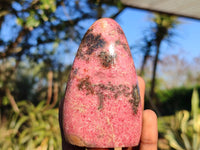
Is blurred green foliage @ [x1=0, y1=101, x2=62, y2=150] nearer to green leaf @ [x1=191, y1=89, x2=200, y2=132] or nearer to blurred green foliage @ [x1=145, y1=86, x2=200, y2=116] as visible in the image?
green leaf @ [x1=191, y1=89, x2=200, y2=132]

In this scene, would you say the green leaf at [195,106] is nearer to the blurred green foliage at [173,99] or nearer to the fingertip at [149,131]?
the fingertip at [149,131]

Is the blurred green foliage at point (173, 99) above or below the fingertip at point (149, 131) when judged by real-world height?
below

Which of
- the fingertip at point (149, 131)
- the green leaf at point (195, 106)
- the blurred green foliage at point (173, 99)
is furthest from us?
the blurred green foliage at point (173, 99)

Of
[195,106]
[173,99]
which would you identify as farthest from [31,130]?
[173,99]

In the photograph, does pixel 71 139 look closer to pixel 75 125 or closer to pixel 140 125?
pixel 75 125

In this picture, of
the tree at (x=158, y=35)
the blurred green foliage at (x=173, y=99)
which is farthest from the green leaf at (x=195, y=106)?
the blurred green foliage at (x=173, y=99)

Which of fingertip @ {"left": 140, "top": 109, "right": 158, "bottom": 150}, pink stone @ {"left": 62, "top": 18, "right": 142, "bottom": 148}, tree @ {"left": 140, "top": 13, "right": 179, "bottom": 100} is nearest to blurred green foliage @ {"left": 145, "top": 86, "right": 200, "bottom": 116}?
tree @ {"left": 140, "top": 13, "right": 179, "bottom": 100}
